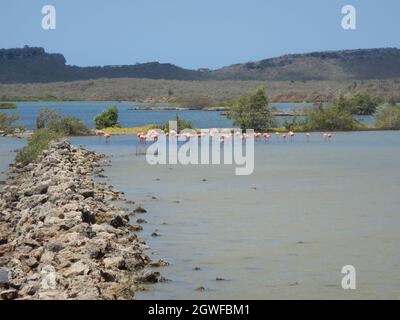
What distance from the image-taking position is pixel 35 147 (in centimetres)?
3638

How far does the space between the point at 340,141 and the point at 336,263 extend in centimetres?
3555

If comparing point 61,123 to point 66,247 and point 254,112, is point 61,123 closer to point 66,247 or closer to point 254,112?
point 254,112

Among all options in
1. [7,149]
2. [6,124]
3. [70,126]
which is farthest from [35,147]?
[6,124]

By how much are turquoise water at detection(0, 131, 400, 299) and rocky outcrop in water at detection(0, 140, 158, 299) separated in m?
0.49

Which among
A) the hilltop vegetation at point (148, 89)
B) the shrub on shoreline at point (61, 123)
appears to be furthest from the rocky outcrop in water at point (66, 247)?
the hilltop vegetation at point (148, 89)

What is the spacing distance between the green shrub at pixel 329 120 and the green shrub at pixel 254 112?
9.75ft

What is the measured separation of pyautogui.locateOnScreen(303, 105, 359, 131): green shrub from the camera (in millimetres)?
59750

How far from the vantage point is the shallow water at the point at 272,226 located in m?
13.3

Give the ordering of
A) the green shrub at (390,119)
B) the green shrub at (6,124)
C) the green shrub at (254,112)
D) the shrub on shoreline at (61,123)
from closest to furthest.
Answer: the shrub on shoreline at (61,123) → the green shrub at (254,112) → the green shrub at (6,124) → the green shrub at (390,119)

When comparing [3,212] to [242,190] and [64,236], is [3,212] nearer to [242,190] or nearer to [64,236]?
[64,236]

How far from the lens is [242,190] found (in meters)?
25.4

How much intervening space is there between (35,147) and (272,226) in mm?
19075

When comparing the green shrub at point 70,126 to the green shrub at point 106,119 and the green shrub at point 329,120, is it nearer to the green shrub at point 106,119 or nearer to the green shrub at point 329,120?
the green shrub at point 106,119
